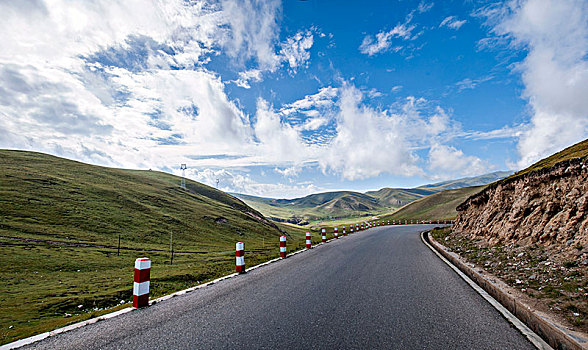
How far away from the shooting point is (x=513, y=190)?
1438cm

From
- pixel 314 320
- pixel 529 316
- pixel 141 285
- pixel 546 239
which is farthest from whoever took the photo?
pixel 546 239

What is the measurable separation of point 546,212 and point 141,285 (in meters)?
12.6

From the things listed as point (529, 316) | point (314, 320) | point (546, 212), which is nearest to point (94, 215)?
point (314, 320)

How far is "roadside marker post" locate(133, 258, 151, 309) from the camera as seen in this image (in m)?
5.42

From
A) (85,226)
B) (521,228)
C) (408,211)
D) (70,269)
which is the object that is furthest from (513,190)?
(408,211)

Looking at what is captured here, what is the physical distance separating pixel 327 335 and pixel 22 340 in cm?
407

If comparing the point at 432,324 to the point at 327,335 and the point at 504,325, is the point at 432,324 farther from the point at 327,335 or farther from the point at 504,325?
the point at 327,335

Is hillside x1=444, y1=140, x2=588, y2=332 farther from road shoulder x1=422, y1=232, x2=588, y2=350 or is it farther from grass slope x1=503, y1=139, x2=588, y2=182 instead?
grass slope x1=503, y1=139, x2=588, y2=182

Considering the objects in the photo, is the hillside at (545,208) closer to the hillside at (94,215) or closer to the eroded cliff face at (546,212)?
the eroded cliff face at (546,212)

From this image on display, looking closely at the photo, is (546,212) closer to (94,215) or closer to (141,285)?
(141,285)

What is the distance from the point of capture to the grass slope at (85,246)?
28.2 feet

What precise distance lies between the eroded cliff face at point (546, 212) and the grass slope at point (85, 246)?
10.3 meters

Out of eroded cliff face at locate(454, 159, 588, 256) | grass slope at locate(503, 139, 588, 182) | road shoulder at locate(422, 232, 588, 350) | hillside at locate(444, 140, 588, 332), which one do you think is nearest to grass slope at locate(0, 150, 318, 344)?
road shoulder at locate(422, 232, 588, 350)

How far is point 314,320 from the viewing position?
445 centimetres
